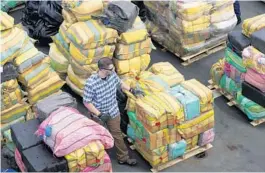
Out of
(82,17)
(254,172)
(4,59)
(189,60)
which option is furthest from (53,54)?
(254,172)

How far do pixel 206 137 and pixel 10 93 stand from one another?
2851 mm

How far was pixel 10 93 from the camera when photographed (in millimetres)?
7941

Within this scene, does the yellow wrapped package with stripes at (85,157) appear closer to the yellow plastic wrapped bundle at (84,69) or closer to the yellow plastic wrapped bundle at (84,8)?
the yellow plastic wrapped bundle at (84,69)

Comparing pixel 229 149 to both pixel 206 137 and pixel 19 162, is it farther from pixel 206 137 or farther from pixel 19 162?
pixel 19 162

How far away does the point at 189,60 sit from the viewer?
10.1m

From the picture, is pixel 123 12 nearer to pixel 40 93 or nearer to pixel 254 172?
pixel 40 93

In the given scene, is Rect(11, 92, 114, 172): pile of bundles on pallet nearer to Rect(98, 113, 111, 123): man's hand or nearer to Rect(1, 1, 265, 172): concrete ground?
Rect(98, 113, 111, 123): man's hand

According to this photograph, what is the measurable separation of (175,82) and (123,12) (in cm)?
150

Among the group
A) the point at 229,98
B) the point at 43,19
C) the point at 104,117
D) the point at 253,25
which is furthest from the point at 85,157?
the point at 43,19

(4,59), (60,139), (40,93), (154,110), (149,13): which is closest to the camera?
(60,139)

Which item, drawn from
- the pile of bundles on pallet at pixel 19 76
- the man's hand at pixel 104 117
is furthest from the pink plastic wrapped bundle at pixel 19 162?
the man's hand at pixel 104 117

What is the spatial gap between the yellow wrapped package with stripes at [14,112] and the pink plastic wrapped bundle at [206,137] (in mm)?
2597

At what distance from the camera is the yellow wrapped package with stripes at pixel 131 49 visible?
8.87m

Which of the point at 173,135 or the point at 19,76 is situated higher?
the point at 19,76
